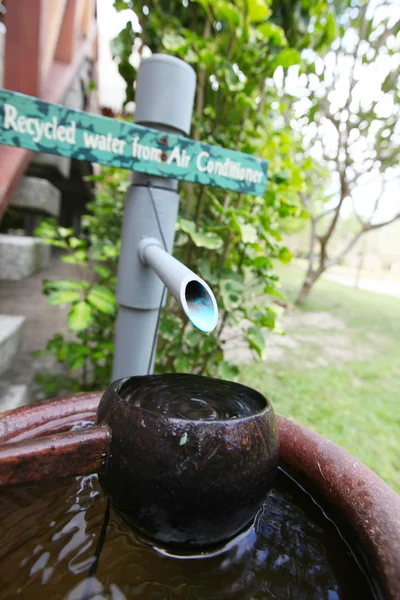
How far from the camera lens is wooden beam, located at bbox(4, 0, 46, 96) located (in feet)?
5.48

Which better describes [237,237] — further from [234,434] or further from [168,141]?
[234,434]

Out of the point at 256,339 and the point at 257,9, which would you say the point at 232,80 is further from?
the point at 256,339

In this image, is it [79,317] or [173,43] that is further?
[79,317]

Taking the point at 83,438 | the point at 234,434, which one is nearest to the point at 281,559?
the point at 234,434

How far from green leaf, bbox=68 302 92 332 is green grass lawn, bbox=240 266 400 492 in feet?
5.42

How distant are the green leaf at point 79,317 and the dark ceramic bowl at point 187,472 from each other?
110 cm

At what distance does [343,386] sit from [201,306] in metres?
3.62

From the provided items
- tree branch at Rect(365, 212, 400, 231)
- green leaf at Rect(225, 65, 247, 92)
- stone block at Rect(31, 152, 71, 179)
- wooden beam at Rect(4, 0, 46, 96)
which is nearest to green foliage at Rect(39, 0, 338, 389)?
green leaf at Rect(225, 65, 247, 92)

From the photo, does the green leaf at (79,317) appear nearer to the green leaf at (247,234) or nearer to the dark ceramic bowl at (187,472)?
the green leaf at (247,234)

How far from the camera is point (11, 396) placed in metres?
1.76

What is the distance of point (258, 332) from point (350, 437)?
5.34 ft

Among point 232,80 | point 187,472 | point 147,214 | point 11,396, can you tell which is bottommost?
point 11,396

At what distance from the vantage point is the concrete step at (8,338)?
65.1 inches

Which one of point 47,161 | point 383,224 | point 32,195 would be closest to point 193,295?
point 32,195
